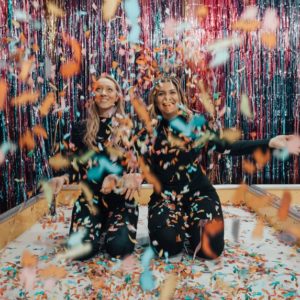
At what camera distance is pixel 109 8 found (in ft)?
7.45

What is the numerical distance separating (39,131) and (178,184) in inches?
31.4

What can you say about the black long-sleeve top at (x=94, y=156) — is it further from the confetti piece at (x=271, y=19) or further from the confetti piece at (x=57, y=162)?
the confetti piece at (x=271, y=19)

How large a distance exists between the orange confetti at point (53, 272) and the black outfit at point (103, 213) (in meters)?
0.11

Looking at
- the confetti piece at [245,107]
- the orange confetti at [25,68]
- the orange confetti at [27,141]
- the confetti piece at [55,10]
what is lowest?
the orange confetti at [27,141]

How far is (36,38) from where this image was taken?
6.08 feet

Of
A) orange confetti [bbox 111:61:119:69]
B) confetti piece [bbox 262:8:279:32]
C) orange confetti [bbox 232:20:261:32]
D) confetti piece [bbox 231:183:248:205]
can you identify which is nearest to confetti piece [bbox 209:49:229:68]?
orange confetti [bbox 232:20:261:32]

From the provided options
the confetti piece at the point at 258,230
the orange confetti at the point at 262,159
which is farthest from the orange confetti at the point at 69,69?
the confetti piece at the point at 258,230

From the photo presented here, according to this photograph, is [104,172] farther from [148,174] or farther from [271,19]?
[271,19]

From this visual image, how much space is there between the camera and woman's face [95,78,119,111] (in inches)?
53.3

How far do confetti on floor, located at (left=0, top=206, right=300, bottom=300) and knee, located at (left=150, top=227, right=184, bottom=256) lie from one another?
0.03 metres

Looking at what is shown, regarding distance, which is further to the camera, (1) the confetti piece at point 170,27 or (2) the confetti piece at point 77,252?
(1) the confetti piece at point 170,27

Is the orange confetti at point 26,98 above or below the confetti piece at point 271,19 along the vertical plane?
below

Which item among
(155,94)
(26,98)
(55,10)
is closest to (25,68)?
(26,98)

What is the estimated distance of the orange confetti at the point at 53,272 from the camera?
1.13 metres
